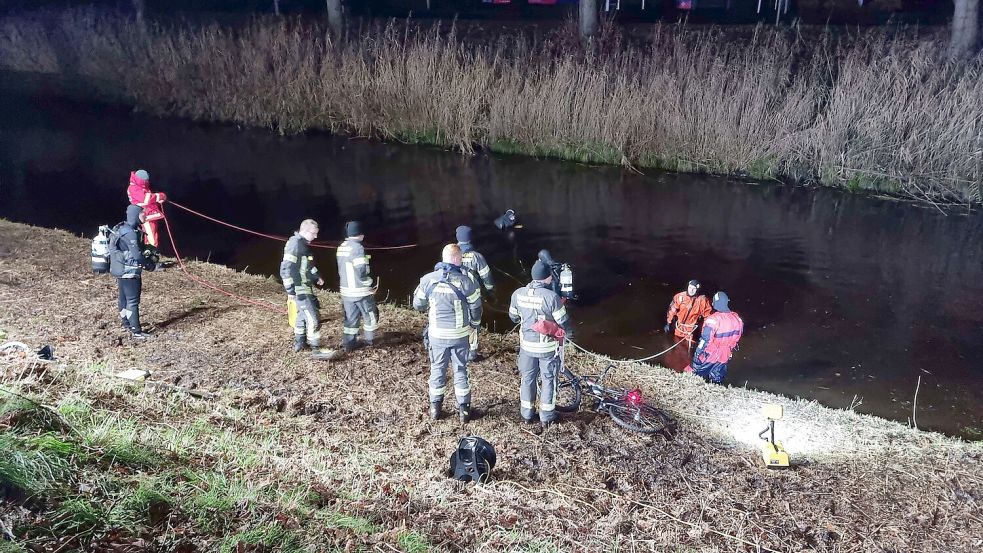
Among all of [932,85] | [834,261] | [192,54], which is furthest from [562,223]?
[192,54]

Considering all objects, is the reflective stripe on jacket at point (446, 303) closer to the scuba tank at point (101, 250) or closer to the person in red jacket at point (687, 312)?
the person in red jacket at point (687, 312)

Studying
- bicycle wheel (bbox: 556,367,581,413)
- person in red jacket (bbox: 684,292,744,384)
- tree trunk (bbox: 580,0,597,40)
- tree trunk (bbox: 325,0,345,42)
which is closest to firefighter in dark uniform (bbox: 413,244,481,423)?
bicycle wheel (bbox: 556,367,581,413)

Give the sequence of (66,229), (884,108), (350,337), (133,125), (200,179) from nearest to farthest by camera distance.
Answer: (350,337), (66,229), (884,108), (200,179), (133,125)

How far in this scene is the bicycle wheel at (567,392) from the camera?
646 cm

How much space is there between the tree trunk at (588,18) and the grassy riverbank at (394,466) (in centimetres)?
1489

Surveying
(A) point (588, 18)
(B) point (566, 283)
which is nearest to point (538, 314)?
(B) point (566, 283)

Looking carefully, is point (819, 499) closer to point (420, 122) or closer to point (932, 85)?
point (932, 85)

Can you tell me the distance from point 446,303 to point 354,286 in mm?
1567

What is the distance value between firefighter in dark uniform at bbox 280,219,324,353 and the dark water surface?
2736 mm

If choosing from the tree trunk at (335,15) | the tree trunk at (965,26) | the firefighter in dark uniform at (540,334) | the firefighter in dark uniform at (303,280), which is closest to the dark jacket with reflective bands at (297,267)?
the firefighter in dark uniform at (303,280)

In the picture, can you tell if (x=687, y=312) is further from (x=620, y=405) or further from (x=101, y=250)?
(x=101, y=250)

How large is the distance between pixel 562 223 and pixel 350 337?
655 centimetres

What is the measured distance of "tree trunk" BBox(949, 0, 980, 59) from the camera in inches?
616

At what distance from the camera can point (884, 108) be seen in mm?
13859
